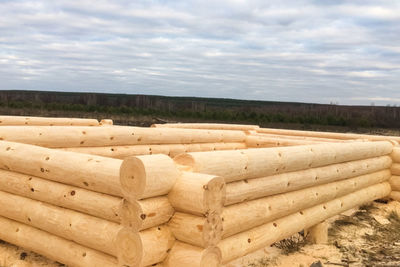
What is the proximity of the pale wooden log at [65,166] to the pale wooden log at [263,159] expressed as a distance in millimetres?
811

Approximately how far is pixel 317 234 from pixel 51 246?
4.25 metres

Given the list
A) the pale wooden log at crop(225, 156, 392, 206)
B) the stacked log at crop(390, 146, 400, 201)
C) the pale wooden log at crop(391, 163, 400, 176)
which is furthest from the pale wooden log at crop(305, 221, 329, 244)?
the pale wooden log at crop(391, 163, 400, 176)

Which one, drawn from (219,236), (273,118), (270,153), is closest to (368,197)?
(270,153)

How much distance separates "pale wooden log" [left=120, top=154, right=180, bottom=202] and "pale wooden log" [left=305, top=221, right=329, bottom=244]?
376 centimetres

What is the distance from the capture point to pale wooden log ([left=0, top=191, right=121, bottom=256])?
4119mm

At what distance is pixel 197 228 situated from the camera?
152 inches

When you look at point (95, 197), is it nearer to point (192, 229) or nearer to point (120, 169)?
point (120, 169)

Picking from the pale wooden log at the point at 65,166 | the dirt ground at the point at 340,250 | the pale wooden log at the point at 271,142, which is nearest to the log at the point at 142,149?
the pale wooden log at the point at 271,142

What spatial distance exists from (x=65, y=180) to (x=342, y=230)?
17.2 feet

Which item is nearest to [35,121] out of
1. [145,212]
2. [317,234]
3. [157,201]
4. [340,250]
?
[317,234]

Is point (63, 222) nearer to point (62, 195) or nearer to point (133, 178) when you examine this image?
point (62, 195)

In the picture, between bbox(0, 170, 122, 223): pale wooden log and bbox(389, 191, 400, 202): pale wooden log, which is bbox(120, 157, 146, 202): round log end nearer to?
bbox(0, 170, 122, 223): pale wooden log

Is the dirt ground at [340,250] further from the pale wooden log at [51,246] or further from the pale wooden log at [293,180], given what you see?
the pale wooden log at [293,180]

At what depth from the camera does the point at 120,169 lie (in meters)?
3.84
